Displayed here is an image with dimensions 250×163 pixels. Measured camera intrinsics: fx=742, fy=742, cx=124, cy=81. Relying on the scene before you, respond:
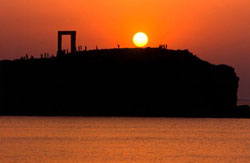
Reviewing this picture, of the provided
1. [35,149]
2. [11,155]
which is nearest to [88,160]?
[11,155]

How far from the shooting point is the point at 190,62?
193250mm

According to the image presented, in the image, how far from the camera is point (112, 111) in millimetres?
196875

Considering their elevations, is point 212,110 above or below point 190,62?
below

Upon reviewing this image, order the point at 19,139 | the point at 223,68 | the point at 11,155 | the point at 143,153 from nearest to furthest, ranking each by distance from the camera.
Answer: the point at 11,155, the point at 143,153, the point at 19,139, the point at 223,68

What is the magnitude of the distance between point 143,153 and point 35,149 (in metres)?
10.9

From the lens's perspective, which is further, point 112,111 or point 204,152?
point 112,111

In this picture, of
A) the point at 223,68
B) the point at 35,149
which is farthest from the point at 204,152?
the point at 223,68

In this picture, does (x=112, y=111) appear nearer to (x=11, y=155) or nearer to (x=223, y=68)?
(x=223, y=68)

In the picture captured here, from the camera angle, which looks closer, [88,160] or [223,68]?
[88,160]

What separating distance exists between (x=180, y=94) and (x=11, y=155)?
131m

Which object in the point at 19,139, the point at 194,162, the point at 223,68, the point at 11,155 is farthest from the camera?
the point at 223,68

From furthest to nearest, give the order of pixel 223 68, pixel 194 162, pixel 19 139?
pixel 223 68
pixel 19 139
pixel 194 162

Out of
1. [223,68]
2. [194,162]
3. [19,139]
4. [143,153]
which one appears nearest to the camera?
[194,162]

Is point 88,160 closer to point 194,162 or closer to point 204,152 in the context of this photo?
point 194,162
